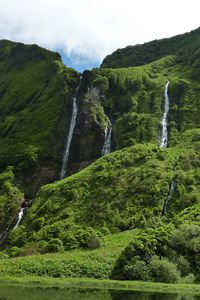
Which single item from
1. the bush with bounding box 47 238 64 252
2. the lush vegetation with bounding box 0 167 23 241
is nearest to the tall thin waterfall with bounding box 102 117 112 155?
the lush vegetation with bounding box 0 167 23 241

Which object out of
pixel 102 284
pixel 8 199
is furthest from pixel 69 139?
pixel 102 284

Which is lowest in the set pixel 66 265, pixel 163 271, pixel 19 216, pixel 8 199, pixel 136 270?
pixel 66 265

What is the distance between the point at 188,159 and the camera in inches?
5615

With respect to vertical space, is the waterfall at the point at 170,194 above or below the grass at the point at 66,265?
above

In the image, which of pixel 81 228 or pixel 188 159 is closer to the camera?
pixel 81 228

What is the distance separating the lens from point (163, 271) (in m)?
86.3

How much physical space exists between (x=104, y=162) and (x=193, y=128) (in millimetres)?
46282

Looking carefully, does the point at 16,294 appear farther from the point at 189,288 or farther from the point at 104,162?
the point at 104,162

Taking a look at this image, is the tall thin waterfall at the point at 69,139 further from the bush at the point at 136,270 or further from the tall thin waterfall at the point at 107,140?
the bush at the point at 136,270

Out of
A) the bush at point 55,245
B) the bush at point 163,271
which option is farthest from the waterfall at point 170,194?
the bush at point 163,271

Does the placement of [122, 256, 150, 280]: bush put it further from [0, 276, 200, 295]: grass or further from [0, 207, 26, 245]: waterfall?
[0, 207, 26, 245]: waterfall

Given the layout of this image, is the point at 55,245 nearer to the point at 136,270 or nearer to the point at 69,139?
the point at 136,270

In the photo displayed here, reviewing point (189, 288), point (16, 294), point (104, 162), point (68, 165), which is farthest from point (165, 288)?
point (68, 165)

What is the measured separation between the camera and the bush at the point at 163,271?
85.8 metres
